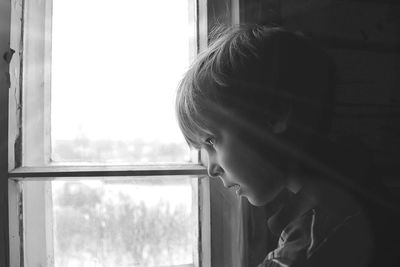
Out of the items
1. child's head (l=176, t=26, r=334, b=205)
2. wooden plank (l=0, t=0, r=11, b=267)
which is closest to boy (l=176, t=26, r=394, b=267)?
child's head (l=176, t=26, r=334, b=205)

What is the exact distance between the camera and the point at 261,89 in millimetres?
807

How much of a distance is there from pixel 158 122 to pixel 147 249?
33 cm

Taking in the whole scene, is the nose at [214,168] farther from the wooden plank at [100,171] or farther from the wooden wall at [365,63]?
the wooden wall at [365,63]

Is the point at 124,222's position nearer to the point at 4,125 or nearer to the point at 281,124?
the point at 4,125

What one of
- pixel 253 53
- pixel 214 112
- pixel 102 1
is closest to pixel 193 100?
pixel 214 112

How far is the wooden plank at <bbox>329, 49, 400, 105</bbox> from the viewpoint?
3.43ft

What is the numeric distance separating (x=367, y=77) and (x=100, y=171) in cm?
74

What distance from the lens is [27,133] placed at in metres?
0.95

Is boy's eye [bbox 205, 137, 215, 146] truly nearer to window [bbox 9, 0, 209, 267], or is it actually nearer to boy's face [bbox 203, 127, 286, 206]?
boy's face [bbox 203, 127, 286, 206]

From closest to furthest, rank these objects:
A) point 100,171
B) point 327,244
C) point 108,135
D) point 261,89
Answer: point 327,244, point 261,89, point 100,171, point 108,135

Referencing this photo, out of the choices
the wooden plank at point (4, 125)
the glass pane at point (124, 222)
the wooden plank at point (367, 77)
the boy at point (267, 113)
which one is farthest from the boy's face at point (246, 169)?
the wooden plank at point (4, 125)

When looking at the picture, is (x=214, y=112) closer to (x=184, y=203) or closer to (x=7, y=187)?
(x=184, y=203)

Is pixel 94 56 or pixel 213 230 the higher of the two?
pixel 94 56

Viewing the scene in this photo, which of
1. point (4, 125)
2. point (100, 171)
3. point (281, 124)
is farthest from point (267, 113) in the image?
point (4, 125)
